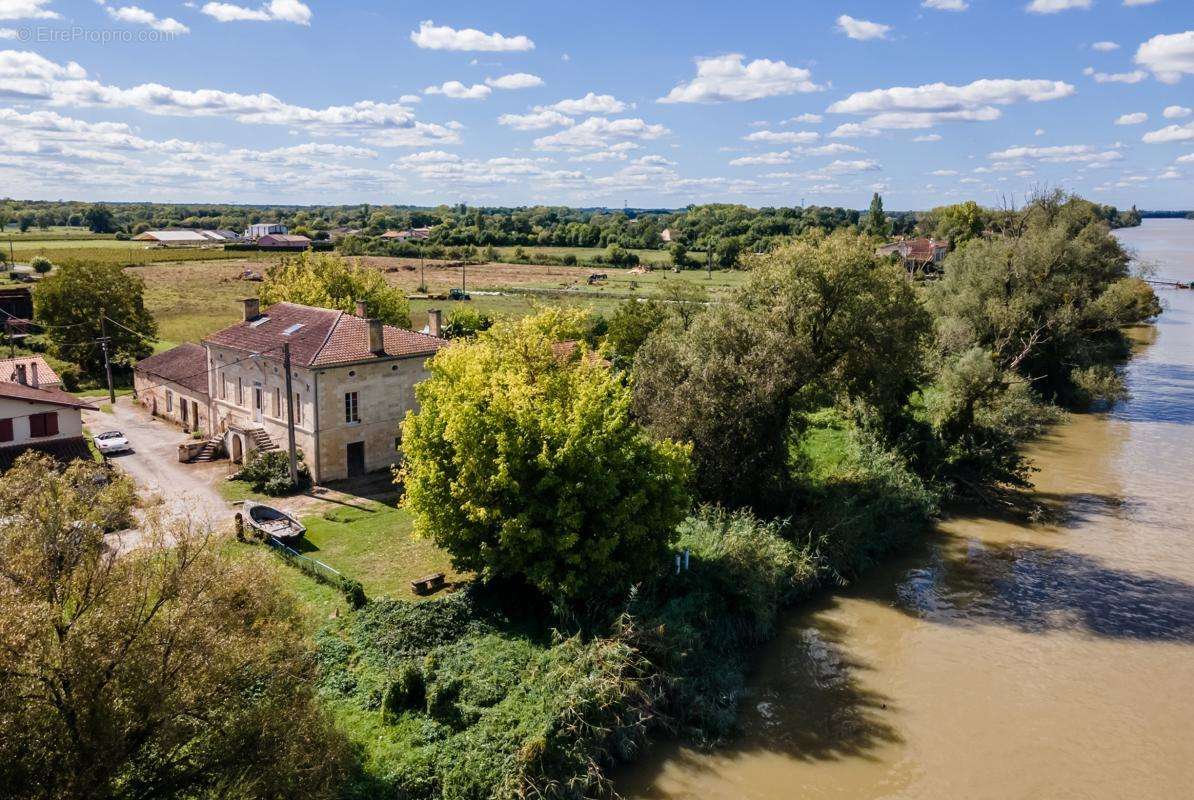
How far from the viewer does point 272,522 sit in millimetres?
29141

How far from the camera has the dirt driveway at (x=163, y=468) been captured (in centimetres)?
3164

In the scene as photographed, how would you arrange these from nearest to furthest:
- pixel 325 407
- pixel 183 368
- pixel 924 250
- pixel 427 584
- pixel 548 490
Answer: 1. pixel 548 490
2. pixel 427 584
3. pixel 325 407
4. pixel 183 368
5. pixel 924 250

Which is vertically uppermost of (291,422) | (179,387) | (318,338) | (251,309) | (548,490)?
(251,309)

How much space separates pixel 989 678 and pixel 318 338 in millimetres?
29863

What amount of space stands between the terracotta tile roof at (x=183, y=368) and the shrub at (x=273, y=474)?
9.42 meters

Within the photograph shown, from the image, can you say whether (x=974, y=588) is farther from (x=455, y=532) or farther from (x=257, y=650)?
(x=257, y=650)

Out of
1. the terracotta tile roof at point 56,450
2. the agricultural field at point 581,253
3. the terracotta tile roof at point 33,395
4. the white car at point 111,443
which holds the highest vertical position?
the agricultural field at point 581,253

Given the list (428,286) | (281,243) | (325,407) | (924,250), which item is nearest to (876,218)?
(924,250)

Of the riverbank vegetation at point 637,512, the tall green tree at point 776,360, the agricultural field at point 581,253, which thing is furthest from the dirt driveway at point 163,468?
the agricultural field at point 581,253

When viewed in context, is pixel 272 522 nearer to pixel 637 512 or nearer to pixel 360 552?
pixel 360 552

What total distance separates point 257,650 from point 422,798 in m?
5.71

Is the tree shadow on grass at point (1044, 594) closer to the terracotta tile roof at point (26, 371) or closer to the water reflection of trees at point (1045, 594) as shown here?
the water reflection of trees at point (1045, 594)

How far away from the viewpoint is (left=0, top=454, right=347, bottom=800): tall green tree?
10742 mm

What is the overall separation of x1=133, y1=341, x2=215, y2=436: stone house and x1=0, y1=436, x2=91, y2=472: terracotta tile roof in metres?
7.10
